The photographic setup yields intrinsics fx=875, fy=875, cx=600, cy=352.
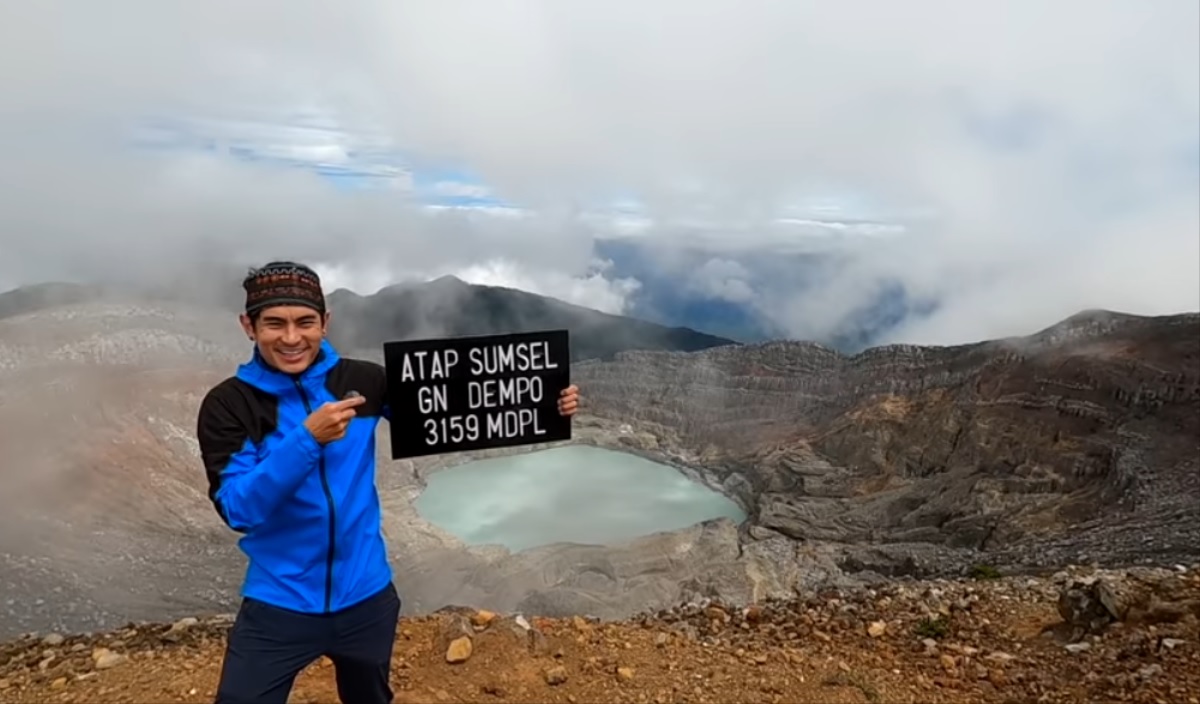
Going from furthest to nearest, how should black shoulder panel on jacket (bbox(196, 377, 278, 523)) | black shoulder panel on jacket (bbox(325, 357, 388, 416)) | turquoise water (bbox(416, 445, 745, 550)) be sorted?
turquoise water (bbox(416, 445, 745, 550)), black shoulder panel on jacket (bbox(325, 357, 388, 416)), black shoulder panel on jacket (bbox(196, 377, 278, 523))

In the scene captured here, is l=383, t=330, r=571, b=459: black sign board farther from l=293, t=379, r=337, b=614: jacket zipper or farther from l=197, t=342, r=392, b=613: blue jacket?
l=293, t=379, r=337, b=614: jacket zipper

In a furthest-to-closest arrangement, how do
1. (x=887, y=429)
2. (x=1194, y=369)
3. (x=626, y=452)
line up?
(x=626, y=452) → (x=887, y=429) → (x=1194, y=369)

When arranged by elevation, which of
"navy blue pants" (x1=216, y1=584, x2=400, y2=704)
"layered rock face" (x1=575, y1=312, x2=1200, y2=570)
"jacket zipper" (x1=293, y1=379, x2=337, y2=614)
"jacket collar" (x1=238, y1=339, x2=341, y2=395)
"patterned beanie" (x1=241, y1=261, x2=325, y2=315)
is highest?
"patterned beanie" (x1=241, y1=261, x2=325, y2=315)

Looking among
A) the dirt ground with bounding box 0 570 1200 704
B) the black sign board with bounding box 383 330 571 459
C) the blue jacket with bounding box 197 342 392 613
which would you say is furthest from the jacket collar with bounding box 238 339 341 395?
the dirt ground with bounding box 0 570 1200 704

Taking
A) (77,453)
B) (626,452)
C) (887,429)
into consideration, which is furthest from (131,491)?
(887,429)

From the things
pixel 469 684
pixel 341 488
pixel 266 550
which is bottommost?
pixel 469 684

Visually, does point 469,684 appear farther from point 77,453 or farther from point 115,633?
point 77,453

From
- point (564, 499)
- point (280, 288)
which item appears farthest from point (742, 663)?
point (564, 499)
